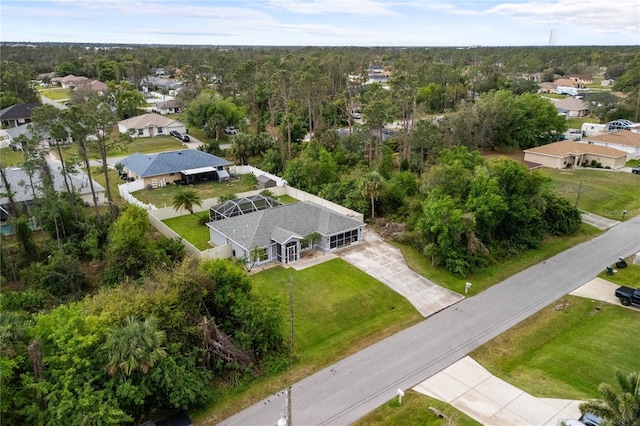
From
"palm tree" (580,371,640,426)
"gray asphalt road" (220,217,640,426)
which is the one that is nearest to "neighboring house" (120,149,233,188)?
"gray asphalt road" (220,217,640,426)

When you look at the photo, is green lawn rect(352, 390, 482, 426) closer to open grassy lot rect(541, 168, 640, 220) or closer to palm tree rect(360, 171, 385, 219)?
palm tree rect(360, 171, 385, 219)

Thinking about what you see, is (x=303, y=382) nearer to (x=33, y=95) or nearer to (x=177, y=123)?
(x=177, y=123)

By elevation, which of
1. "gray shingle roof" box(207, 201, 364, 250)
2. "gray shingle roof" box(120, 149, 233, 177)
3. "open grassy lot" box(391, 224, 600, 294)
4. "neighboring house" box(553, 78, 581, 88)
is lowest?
"open grassy lot" box(391, 224, 600, 294)

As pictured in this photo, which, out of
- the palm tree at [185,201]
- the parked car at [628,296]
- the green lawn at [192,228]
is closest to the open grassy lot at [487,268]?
Answer: the parked car at [628,296]

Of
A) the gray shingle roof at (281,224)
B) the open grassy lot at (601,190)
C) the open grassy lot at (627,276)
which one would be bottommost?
the open grassy lot at (627,276)

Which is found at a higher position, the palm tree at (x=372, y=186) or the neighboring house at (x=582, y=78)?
the neighboring house at (x=582, y=78)

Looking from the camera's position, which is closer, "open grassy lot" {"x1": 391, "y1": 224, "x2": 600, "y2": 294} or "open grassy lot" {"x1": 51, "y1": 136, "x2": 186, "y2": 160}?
"open grassy lot" {"x1": 391, "y1": 224, "x2": 600, "y2": 294}

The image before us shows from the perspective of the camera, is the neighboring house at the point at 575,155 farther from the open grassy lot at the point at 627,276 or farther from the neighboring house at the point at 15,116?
the neighboring house at the point at 15,116
